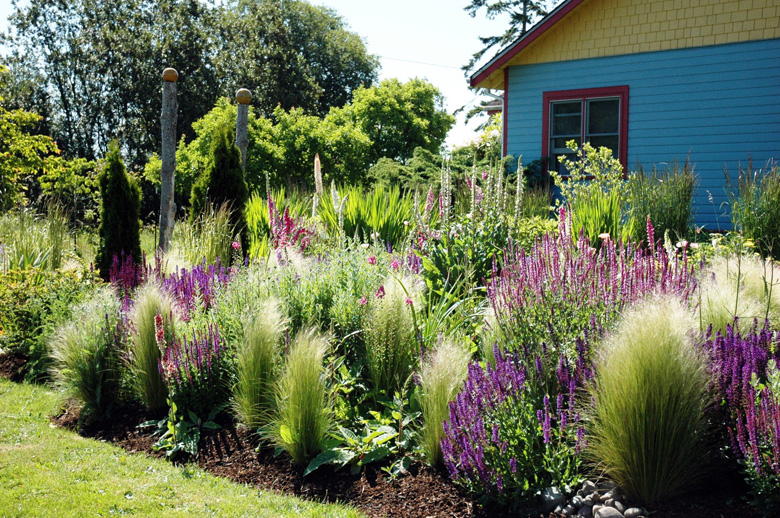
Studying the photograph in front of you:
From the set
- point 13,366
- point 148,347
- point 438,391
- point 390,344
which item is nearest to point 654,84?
point 390,344

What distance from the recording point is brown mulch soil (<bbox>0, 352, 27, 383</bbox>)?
5.89 m

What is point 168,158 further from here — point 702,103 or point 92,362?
point 702,103

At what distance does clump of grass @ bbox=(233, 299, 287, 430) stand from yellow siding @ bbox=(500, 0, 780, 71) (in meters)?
10.5

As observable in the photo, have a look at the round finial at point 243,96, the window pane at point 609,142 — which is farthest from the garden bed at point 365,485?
the window pane at point 609,142

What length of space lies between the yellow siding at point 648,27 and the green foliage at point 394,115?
14049 mm

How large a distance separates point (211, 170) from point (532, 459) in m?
6.57

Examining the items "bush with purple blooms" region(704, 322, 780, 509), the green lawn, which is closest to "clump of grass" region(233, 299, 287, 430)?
the green lawn

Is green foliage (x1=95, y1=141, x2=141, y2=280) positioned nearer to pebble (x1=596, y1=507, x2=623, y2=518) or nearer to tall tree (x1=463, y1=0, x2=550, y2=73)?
pebble (x1=596, y1=507, x2=623, y2=518)

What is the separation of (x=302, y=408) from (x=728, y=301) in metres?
2.56

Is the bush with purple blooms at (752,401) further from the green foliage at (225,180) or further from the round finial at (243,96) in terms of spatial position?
the round finial at (243,96)

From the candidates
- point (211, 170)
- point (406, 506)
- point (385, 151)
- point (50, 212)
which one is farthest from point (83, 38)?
point (406, 506)

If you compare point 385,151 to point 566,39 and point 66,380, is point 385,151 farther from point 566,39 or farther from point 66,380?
point 66,380

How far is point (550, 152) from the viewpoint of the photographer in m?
12.9

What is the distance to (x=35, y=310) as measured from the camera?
244 inches
